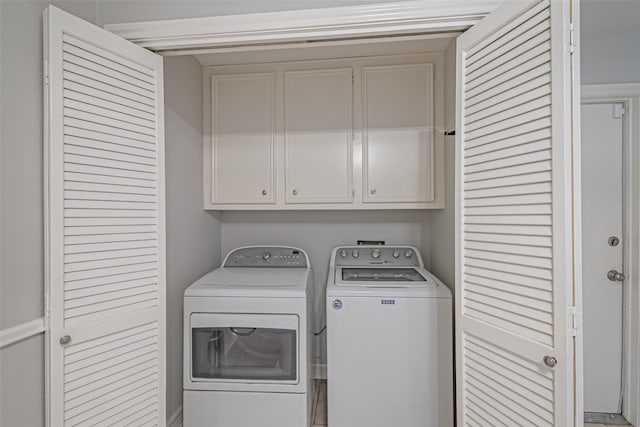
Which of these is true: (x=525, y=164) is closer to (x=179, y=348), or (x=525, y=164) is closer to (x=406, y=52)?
(x=406, y=52)

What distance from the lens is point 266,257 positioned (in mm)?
2365

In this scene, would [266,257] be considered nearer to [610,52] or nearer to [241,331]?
[241,331]

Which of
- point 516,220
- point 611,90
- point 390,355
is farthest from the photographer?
point 611,90

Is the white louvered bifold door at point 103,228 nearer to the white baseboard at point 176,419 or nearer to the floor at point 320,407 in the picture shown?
the white baseboard at point 176,419

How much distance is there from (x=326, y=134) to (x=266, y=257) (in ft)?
→ 3.36

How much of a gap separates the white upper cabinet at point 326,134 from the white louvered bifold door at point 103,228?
91 centimetres

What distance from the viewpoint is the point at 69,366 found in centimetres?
108

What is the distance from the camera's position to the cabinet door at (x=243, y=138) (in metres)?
2.27

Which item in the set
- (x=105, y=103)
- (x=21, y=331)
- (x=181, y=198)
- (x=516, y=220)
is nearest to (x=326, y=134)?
(x=181, y=198)

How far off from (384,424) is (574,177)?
154cm

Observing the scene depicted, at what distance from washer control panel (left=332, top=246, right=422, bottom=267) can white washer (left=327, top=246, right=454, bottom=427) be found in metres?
0.56

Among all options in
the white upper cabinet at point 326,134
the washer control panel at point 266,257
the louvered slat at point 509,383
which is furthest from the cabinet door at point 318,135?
the louvered slat at point 509,383

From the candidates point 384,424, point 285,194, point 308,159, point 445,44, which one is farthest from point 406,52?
point 384,424

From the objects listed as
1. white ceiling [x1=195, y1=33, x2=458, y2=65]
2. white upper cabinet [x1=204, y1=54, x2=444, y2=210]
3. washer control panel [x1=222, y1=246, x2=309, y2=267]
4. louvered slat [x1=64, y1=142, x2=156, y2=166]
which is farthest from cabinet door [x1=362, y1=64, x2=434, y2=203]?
louvered slat [x1=64, y1=142, x2=156, y2=166]
